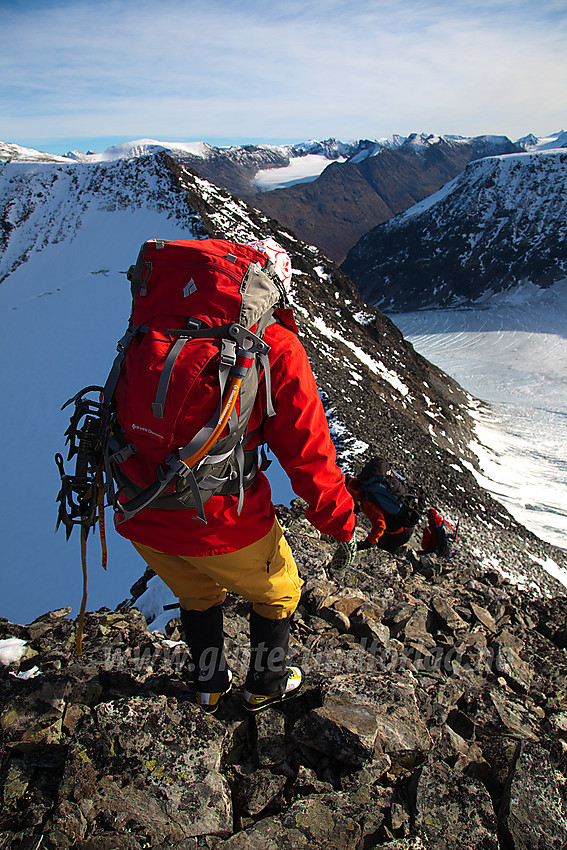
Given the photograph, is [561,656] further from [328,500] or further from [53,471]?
[53,471]

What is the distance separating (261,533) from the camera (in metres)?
2.77

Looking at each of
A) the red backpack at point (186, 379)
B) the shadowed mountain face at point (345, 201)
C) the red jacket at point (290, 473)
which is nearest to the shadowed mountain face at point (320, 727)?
the red jacket at point (290, 473)

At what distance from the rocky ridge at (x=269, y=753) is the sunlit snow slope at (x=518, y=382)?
17.9 m

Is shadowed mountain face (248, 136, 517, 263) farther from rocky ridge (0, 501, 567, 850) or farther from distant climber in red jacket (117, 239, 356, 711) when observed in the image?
distant climber in red jacket (117, 239, 356, 711)

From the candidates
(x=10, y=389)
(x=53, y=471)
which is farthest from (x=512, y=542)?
(x=10, y=389)

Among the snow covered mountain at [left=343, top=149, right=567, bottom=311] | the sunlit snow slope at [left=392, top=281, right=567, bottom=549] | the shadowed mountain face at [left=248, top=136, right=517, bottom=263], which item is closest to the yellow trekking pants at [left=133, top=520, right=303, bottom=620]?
the sunlit snow slope at [left=392, top=281, right=567, bottom=549]

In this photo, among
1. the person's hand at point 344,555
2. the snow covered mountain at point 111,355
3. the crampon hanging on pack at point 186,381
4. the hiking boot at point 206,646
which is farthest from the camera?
the snow covered mountain at point 111,355

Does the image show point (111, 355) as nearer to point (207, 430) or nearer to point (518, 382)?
point (207, 430)

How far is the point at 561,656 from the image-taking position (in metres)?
5.69

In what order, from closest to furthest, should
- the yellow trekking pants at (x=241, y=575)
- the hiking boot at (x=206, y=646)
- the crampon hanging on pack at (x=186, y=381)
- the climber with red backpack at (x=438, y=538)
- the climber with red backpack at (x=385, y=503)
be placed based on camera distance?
the crampon hanging on pack at (x=186, y=381)
the yellow trekking pants at (x=241, y=575)
the hiking boot at (x=206, y=646)
the climber with red backpack at (x=385, y=503)
the climber with red backpack at (x=438, y=538)

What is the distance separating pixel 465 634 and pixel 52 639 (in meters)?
4.12

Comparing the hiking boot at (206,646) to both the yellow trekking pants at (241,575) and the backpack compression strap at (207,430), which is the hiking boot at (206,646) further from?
the backpack compression strap at (207,430)

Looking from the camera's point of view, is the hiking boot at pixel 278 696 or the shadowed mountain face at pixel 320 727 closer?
the shadowed mountain face at pixel 320 727

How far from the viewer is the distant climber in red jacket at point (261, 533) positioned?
254 cm
